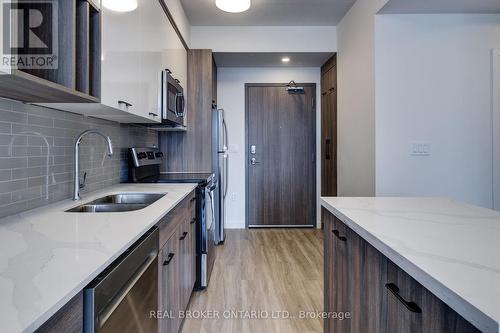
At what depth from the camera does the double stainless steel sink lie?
1.50 metres

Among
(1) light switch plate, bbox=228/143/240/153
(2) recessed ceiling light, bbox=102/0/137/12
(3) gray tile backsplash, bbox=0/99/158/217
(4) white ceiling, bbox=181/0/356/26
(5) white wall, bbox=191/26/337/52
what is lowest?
(3) gray tile backsplash, bbox=0/99/158/217

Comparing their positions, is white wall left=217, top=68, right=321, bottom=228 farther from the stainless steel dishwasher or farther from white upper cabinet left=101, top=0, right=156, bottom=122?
the stainless steel dishwasher

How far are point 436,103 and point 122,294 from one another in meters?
2.73

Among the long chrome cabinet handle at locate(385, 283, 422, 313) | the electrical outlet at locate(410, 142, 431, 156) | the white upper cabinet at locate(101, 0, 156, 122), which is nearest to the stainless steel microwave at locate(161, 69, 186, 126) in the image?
the white upper cabinet at locate(101, 0, 156, 122)

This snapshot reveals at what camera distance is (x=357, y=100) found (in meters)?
2.87

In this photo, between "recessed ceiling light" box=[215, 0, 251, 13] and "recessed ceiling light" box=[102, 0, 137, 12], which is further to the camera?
"recessed ceiling light" box=[215, 0, 251, 13]

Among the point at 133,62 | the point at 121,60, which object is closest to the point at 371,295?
the point at 121,60

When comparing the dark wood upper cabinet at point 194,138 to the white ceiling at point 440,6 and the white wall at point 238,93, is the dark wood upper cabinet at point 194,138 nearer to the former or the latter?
the white wall at point 238,93

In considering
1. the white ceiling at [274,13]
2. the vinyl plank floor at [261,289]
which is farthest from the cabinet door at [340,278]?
the white ceiling at [274,13]

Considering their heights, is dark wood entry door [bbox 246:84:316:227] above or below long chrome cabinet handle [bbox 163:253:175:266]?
above

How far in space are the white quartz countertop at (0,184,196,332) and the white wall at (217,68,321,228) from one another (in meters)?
2.93

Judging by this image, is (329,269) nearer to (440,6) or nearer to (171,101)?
(171,101)

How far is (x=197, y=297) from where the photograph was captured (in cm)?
231

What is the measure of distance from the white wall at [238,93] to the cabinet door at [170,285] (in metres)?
2.60
